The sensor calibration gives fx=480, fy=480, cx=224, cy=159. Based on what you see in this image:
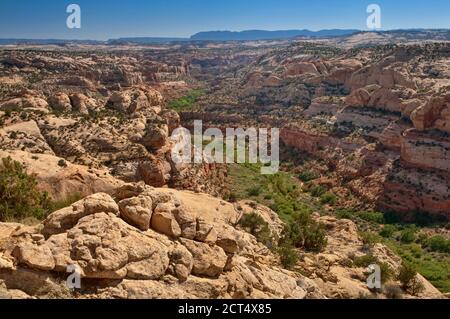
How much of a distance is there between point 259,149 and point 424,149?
28.4 meters

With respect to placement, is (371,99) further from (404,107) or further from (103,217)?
(103,217)

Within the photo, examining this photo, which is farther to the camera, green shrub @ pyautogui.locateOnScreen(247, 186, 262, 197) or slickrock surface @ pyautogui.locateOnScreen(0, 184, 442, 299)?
green shrub @ pyautogui.locateOnScreen(247, 186, 262, 197)

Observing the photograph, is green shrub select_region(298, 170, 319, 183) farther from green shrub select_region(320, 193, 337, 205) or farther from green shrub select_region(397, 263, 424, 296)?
green shrub select_region(397, 263, 424, 296)

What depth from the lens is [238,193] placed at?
4666cm

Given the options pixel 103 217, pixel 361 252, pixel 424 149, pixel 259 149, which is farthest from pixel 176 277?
pixel 259 149

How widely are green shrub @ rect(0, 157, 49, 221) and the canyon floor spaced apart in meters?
0.09

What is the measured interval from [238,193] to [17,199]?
2630 cm

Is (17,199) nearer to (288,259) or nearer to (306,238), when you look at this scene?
(288,259)

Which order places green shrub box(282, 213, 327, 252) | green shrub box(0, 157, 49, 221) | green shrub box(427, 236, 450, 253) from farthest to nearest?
green shrub box(427, 236, 450, 253), green shrub box(282, 213, 327, 252), green shrub box(0, 157, 49, 221)

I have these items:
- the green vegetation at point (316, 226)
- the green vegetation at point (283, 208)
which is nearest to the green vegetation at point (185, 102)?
the green vegetation at point (283, 208)

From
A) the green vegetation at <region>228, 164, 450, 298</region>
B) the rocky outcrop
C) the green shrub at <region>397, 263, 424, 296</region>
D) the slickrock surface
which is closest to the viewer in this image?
the slickrock surface

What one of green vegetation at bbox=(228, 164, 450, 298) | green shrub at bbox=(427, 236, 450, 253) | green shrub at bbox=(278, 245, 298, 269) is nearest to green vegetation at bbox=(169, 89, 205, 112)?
green vegetation at bbox=(228, 164, 450, 298)

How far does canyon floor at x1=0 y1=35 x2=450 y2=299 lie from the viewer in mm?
14828

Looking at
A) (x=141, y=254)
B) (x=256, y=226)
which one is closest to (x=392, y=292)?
(x=256, y=226)
